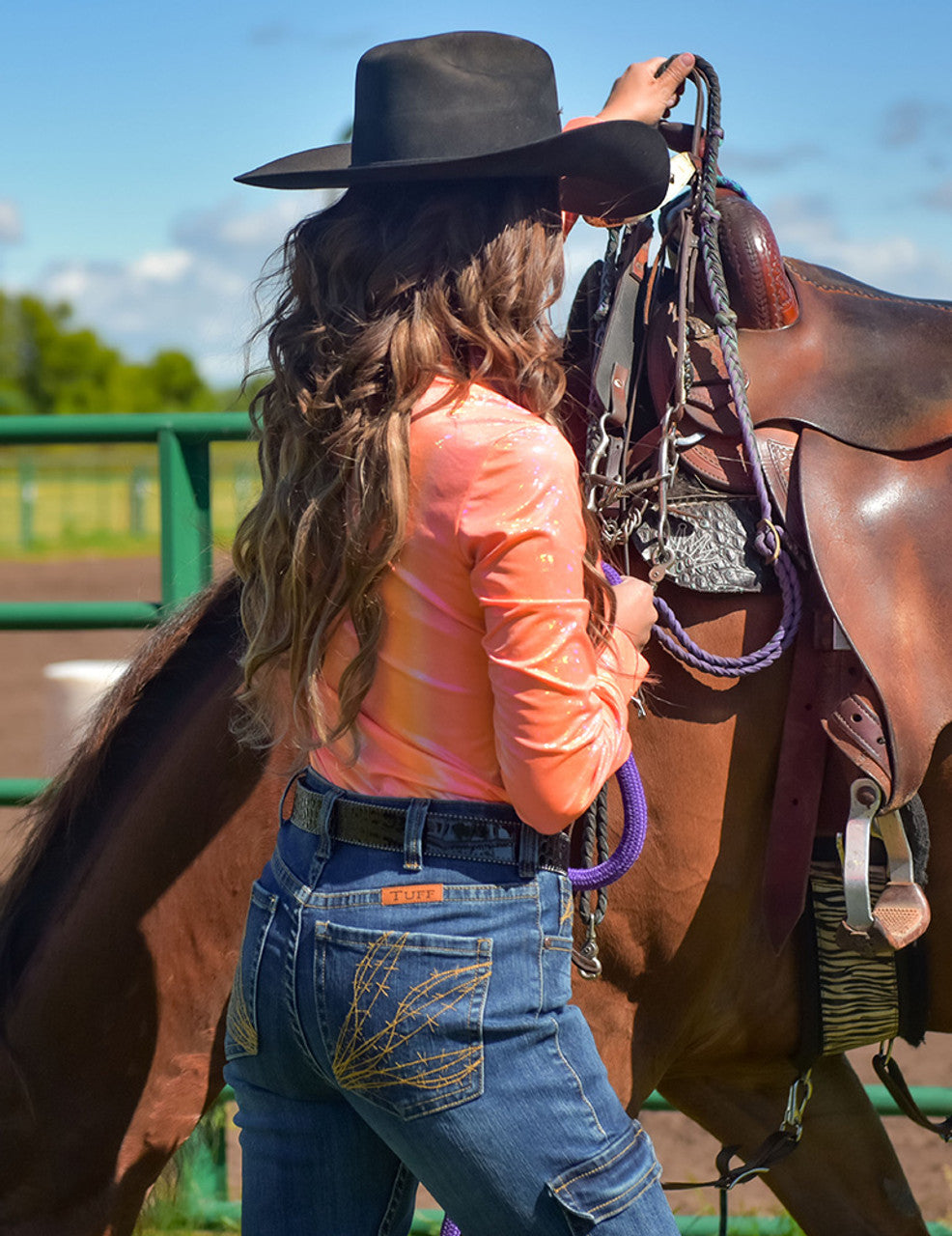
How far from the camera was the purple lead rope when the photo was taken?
1.46 meters

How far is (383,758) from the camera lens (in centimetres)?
130

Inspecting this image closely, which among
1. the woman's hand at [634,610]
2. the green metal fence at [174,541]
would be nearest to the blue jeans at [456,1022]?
the woman's hand at [634,610]

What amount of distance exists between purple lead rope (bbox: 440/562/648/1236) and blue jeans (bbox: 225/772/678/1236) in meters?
0.14

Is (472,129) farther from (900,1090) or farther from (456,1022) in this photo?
(900,1090)

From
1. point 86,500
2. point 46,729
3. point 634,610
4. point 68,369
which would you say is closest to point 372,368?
point 634,610

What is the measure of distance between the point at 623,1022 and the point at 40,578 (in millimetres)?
15167

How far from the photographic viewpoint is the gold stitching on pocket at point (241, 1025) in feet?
4.37

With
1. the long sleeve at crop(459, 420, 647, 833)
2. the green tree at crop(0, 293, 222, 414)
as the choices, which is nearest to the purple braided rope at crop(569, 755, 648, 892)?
the long sleeve at crop(459, 420, 647, 833)

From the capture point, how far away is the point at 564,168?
1.33 m

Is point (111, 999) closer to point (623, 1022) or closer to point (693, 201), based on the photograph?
point (623, 1022)

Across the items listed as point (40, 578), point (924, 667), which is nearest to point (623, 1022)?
point (924, 667)

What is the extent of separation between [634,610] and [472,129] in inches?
20.9

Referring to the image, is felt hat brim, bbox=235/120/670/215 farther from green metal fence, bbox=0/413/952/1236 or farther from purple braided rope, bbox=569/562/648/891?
green metal fence, bbox=0/413/952/1236

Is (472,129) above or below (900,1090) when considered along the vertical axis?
above
